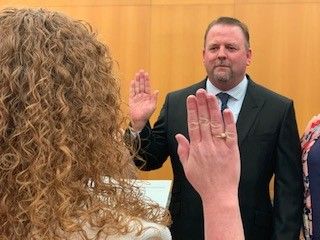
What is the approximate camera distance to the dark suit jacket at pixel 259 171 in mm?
2320

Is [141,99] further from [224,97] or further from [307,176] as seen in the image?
[307,176]

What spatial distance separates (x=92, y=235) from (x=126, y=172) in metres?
0.20

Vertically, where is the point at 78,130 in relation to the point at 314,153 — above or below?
above

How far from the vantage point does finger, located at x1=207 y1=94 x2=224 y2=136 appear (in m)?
0.94

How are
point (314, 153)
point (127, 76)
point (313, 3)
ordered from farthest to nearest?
1. point (127, 76)
2. point (313, 3)
3. point (314, 153)

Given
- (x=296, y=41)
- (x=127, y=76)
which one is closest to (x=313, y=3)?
(x=296, y=41)

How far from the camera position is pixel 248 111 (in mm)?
2439

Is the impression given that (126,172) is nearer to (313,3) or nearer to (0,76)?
(0,76)

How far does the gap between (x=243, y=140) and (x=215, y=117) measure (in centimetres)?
145

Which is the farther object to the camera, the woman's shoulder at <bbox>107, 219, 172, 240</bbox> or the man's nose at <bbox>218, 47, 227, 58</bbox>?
the man's nose at <bbox>218, 47, 227, 58</bbox>

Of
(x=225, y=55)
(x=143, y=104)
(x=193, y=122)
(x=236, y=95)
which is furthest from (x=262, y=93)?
(x=193, y=122)

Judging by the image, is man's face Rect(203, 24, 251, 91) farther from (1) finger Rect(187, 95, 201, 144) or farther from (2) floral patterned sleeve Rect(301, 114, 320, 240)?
(1) finger Rect(187, 95, 201, 144)

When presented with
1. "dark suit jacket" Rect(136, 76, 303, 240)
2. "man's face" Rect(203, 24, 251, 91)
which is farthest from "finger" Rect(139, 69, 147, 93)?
"man's face" Rect(203, 24, 251, 91)

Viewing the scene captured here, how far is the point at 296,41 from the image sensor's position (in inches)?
173
